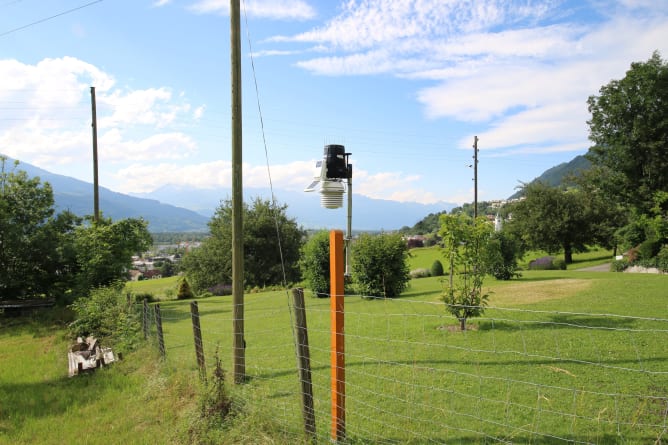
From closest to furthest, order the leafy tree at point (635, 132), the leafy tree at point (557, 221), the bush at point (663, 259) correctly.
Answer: the bush at point (663, 259)
the leafy tree at point (635, 132)
the leafy tree at point (557, 221)

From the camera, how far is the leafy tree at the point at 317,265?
1784 centimetres

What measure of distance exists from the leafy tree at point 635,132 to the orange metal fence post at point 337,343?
29.6 metres

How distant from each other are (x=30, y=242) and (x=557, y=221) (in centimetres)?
3625

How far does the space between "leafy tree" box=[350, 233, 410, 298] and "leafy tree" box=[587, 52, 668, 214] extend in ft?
66.3

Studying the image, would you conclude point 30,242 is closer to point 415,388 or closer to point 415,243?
point 415,388

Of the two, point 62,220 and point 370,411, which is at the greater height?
point 62,220

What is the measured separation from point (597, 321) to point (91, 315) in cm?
1143

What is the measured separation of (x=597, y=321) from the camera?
8500 millimetres

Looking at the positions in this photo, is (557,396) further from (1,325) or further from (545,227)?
(545,227)

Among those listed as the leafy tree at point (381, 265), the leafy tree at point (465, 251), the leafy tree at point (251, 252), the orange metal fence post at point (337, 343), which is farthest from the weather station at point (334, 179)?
the leafy tree at point (251, 252)

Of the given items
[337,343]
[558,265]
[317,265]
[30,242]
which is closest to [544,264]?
[558,265]

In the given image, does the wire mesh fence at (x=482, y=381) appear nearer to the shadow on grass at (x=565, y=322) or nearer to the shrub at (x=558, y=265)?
the shadow on grass at (x=565, y=322)

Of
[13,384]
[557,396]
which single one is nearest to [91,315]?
[13,384]

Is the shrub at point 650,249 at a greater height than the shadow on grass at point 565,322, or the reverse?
the shrub at point 650,249
